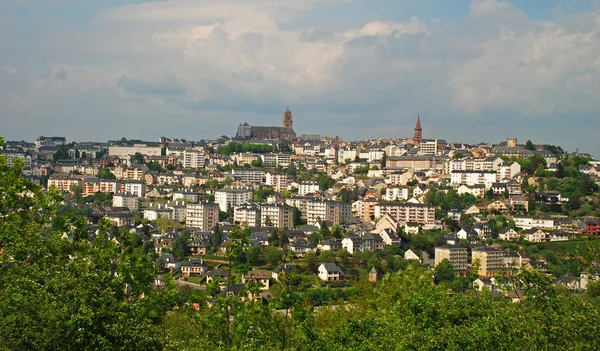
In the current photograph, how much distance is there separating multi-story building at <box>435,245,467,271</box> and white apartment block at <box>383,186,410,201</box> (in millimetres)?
16036

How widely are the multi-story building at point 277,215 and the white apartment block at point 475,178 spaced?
14524mm

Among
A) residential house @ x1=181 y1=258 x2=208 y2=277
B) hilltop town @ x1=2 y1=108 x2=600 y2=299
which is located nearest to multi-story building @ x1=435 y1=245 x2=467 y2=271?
hilltop town @ x1=2 y1=108 x2=600 y2=299

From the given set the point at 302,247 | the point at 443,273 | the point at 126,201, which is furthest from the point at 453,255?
the point at 126,201

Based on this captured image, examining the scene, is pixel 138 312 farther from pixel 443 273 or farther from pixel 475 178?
pixel 475 178

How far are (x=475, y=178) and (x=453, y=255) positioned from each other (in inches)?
757

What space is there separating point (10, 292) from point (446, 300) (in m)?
7.58

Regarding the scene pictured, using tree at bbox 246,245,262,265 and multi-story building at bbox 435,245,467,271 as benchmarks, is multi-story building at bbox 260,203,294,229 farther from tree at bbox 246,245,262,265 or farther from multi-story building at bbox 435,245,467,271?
multi-story building at bbox 435,245,467,271

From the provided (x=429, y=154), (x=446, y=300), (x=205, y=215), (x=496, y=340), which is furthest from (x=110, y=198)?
(x=496, y=340)

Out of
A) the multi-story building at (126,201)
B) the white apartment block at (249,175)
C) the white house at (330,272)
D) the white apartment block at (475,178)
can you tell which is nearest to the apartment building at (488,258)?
the white house at (330,272)

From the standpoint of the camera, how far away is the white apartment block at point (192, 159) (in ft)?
240

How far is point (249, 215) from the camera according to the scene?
4812 cm

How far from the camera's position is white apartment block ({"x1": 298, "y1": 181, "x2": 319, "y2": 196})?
194 feet

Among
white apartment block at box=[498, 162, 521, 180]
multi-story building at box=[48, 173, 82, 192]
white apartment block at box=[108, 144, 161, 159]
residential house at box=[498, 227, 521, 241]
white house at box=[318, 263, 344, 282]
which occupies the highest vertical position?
white apartment block at box=[108, 144, 161, 159]

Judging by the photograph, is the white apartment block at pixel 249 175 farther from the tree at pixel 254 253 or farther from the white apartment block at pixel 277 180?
the tree at pixel 254 253
